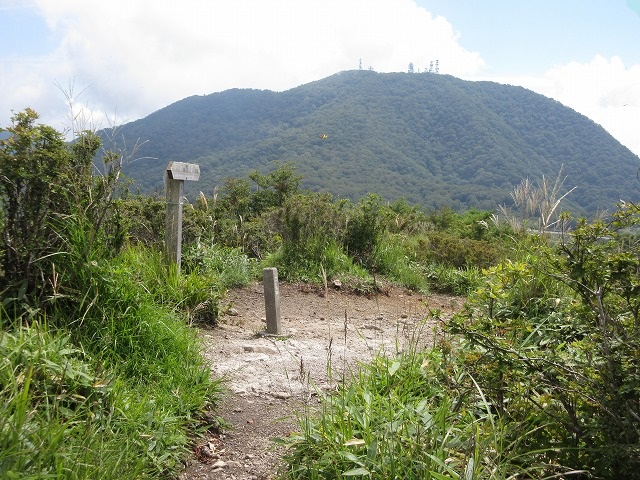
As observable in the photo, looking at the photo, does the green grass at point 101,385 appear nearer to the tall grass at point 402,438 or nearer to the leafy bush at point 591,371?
the tall grass at point 402,438

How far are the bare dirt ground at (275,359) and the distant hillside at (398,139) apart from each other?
4820cm

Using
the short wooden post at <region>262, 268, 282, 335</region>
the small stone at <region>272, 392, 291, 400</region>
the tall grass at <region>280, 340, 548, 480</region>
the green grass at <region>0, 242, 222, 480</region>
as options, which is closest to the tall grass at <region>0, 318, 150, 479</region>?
the green grass at <region>0, 242, 222, 480</region>

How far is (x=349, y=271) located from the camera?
823 cm

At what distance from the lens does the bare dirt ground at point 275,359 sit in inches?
112

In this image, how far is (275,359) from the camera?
4.30 m

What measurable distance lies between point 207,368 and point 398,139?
100 metres

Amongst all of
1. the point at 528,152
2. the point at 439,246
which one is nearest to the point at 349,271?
the point at 439,246

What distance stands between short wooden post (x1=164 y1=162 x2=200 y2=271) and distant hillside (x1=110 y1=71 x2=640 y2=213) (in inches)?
1958

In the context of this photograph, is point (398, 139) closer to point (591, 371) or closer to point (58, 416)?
point (591, 371)

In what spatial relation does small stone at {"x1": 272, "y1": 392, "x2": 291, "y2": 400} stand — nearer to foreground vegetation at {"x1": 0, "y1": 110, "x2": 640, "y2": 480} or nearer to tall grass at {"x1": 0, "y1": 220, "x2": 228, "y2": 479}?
tall grass at {"x1": 0, "y1": 220, "x2": 228, "y2": 479}

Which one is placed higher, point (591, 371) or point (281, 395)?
point (591, 371)

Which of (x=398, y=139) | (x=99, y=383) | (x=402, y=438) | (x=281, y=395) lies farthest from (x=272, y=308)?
(x=398, y=139)

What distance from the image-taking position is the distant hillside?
73062 mm

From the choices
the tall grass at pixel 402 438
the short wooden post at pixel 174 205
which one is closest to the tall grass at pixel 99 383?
the tall grass at pixel 402 438
